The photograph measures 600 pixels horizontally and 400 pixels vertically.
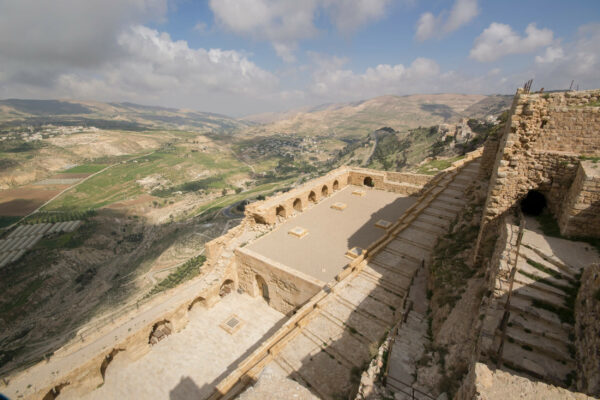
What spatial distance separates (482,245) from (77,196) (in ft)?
407

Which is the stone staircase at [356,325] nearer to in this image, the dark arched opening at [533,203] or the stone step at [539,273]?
the stone step at [539,273]

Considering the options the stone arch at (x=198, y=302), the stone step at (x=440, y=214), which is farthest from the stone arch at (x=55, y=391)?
the stone step at (x=440, y=214)

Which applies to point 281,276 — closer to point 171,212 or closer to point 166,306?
point 166,306

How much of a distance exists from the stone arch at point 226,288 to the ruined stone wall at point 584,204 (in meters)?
17.2

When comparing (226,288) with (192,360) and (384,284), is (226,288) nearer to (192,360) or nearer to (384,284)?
(192,360)

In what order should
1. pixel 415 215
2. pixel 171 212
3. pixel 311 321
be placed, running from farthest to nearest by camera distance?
pixel 171 212, pixel 415 215, pixel 311 321

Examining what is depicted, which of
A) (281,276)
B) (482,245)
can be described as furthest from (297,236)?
(482,245)

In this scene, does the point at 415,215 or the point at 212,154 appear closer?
the point at 415,215

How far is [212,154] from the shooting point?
158 metres

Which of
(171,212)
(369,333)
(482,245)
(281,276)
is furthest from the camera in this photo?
(171,212)

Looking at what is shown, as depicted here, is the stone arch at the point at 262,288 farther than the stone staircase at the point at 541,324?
Yes

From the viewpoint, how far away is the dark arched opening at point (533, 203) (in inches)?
371

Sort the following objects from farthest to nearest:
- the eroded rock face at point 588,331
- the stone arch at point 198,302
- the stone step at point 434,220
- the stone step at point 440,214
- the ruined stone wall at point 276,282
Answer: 1. the stone step at point 440,214
2. the stone arch at point 198,302
3. the stone step at point 434,220
4. the ruined stone wall at point 276,282
5. the eroded rock face at point 588,331

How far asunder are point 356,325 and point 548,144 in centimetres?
956
